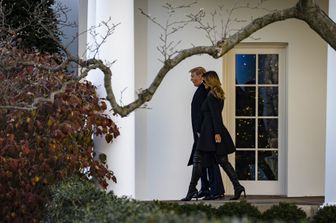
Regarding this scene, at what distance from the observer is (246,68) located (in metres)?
11.6

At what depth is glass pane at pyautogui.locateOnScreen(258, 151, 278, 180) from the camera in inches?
456

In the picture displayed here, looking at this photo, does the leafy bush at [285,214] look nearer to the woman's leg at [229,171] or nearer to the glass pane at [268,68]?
the woman's leg at [229,171]

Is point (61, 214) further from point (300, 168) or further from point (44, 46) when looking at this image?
point (44, 46)

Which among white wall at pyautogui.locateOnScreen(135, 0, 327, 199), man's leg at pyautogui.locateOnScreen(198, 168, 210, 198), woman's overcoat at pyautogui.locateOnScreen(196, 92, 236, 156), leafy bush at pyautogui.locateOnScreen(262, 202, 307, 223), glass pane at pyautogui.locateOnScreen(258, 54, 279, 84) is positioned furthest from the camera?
glass pane at pyautogui.locateOnScreen(258, 54, 279, 84)

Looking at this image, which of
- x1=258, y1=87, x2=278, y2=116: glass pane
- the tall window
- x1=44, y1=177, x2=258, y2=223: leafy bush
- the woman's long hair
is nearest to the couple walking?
the woman's long hair

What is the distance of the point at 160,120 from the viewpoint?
11.3 m

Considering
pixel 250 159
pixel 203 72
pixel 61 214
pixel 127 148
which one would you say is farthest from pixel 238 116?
pixel 61 214

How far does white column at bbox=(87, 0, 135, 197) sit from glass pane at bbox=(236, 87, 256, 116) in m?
2.91

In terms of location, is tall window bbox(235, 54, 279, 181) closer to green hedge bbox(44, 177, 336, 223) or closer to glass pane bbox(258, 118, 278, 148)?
glass pane bbox(258, 118, 278, 148)

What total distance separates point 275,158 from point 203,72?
2.36 metres

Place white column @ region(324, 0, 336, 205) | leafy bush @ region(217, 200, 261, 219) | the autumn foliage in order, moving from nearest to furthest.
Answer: the autumn foliage, leafy bush @ region(217, 200, 261, 219), white column @ region(324, 0, 336, 205)

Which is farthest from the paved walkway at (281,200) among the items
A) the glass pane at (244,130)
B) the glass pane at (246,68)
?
the glass pane at (246,68)

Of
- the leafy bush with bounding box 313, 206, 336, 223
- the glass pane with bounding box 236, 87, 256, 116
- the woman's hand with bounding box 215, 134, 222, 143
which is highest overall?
the glass pane with bounding box 236, 87, 256, 116

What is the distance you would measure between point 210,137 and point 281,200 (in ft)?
5.70
